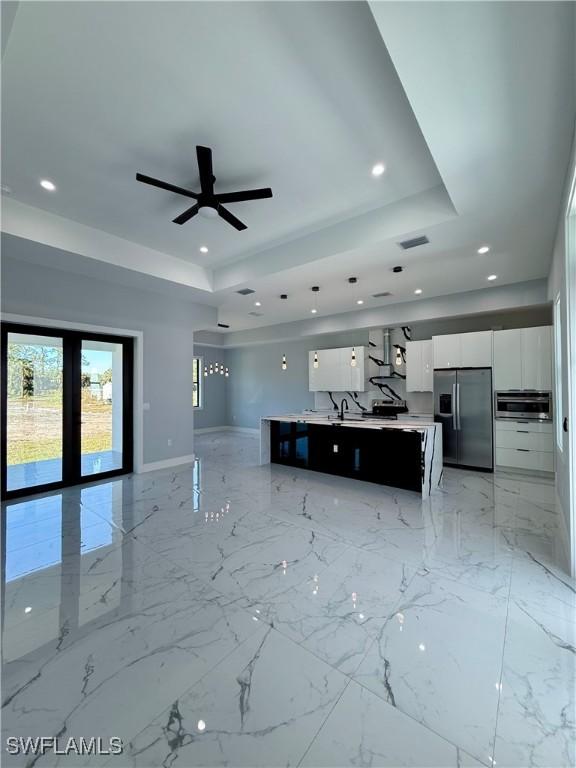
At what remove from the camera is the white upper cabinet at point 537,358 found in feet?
16.5

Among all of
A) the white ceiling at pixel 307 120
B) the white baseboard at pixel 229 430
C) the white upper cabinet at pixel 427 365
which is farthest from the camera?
the white baseboard at pixel 229 430

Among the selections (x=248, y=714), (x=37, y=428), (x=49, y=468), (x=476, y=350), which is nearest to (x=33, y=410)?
(x=37, y=428)

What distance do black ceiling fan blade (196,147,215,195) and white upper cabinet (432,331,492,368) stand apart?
4.86 meters

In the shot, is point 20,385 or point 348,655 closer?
point 348,655

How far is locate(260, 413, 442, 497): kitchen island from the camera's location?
4316mm

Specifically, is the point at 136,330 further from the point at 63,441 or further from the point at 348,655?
the point at 348,655

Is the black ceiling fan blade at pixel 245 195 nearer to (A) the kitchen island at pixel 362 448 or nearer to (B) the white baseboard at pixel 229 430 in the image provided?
(A) the kitchen island at pixel 362 448

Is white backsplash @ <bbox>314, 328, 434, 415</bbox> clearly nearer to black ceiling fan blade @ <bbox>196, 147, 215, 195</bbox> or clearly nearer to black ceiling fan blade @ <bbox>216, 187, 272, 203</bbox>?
black ceiling fan blade @ <bbox>216, 187, 272, 203</bbox>

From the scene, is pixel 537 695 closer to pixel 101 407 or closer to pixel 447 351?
pixel 447 351

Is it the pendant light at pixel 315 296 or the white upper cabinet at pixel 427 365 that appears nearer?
the pendant light at pixel 315 296

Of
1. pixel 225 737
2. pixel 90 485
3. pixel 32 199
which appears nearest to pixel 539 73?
pixel 225 737

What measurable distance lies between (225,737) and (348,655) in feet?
2.28

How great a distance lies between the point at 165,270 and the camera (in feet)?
16.0

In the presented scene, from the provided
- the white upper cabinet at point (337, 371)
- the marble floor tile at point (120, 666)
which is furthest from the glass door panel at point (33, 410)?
the white upper cabinet at point (337, 371)
